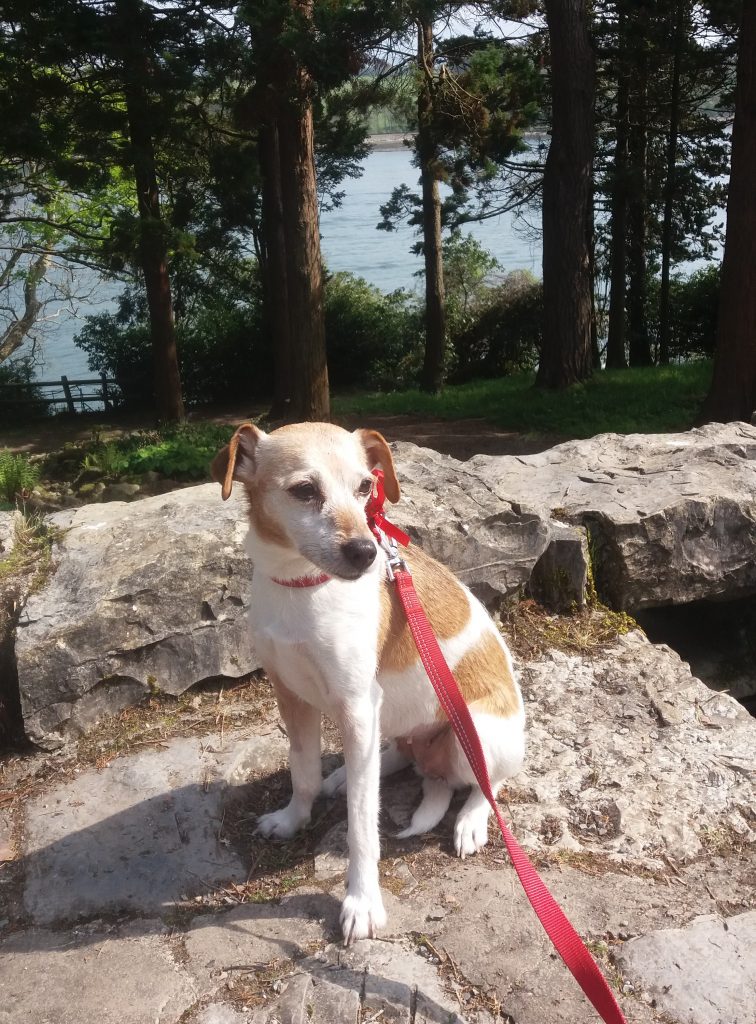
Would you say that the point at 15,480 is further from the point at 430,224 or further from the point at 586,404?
the point at 430,224

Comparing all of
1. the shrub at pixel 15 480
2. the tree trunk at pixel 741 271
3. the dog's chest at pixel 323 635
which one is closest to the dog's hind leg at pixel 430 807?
the dog's chest at pixel 323 635

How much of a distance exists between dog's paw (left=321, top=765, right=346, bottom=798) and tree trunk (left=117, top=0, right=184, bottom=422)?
10.3 metres

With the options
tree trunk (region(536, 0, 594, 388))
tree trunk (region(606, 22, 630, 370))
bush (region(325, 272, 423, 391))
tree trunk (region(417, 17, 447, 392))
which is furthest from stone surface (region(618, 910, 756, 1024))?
bush (region(325, 272, 423, 391))

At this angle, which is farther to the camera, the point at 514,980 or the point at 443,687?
the point at 443,687

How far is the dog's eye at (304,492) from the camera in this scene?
2623 mm

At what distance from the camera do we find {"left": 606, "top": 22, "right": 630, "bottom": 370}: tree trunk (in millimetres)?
18094

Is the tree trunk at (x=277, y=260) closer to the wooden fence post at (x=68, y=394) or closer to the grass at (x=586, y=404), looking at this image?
the grass at (x=586, y=404)

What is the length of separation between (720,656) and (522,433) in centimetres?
643

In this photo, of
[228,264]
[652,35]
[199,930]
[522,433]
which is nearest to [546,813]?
[199,930]

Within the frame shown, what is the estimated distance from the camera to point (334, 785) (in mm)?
3512

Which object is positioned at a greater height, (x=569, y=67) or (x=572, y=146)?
(x=569, y=67)

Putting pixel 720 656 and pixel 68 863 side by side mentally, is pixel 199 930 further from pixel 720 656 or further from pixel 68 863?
pixel 720 656

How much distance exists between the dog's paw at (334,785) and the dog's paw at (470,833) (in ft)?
1.78

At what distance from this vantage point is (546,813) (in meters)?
3.33
